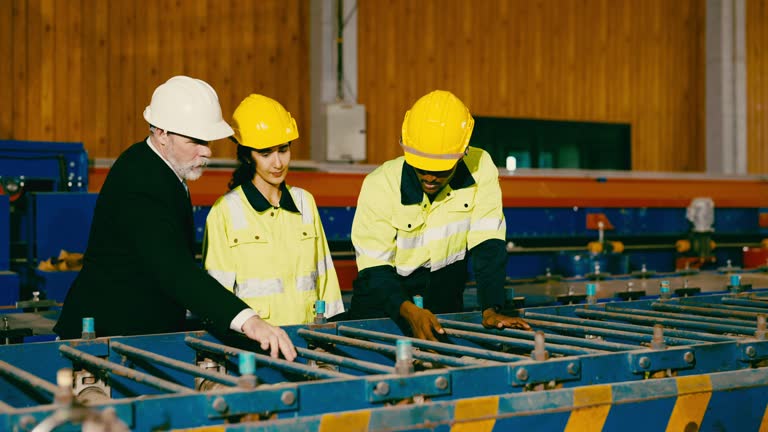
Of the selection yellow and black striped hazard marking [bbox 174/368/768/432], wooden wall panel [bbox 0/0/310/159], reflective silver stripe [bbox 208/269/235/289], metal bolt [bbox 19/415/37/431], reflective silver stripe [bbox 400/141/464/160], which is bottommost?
yellow and black striped hazard marking [bbox 174/368/768/432]

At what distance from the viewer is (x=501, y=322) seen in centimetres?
330

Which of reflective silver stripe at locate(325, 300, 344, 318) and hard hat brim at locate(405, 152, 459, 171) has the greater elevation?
hard hat brim at locate(405, 152, 459, 171)

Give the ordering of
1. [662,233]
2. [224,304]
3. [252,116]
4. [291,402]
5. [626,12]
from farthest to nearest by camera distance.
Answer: [626,12] < [662,233] < [252,116] < [224,304] < [291,402]

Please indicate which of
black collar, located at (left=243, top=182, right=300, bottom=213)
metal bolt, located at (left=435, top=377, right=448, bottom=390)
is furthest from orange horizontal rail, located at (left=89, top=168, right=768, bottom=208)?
metal bolt, located at (left=435, top=377, right=448, bottom=390)

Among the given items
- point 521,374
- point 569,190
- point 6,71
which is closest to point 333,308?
point 521,374

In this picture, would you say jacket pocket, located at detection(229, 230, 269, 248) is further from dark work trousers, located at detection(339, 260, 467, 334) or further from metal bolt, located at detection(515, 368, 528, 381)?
metal bolt, located at detection(515, 368, 528, 381)

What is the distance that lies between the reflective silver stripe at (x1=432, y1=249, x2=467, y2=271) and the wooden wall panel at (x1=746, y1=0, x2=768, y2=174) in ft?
40.6

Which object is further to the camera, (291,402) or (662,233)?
(662,233)

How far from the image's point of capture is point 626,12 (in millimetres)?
14414

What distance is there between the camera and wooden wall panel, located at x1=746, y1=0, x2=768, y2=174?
48.9 feet

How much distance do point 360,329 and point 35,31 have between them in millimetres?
8640

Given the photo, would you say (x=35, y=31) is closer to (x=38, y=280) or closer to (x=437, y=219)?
(x=38, y=280)

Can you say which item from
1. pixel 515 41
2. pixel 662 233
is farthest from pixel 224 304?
pixel 515 41

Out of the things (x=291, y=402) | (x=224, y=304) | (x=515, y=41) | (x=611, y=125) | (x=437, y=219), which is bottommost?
(x=291, y=402)
